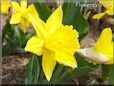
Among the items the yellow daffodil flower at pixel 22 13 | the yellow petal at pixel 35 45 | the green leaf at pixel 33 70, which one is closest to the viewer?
the yellow petal at pixel 35 45

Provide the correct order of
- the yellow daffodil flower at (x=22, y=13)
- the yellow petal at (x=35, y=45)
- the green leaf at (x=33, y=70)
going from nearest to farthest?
the yellow petal at (x=35, y=45), the yellow daffodil flower at (x=22, y=13), the green leaf at (x=33, y=70)

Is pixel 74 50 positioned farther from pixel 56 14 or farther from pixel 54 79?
pixel 54 79

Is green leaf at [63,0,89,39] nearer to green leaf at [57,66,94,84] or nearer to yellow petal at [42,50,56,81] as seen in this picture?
green leaf at [57,66,94,84]

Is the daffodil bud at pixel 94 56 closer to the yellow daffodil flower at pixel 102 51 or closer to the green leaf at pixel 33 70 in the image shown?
the yellow daffodil flower at pixel 102 51

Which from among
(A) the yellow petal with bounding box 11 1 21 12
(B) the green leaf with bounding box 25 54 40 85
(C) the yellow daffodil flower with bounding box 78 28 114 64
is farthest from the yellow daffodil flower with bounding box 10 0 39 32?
(C) the yellow daffodil flower with bounding box 78 28 114 64

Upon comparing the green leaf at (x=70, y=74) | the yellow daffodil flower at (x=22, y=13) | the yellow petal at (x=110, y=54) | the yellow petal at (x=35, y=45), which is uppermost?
the yellow daffodil flower at (x=22, y=13)

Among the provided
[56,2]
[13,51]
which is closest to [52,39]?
[56,2]

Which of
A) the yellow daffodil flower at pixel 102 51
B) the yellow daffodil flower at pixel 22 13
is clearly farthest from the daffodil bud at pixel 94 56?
the yellow daffodil flower at pixel 22 13
